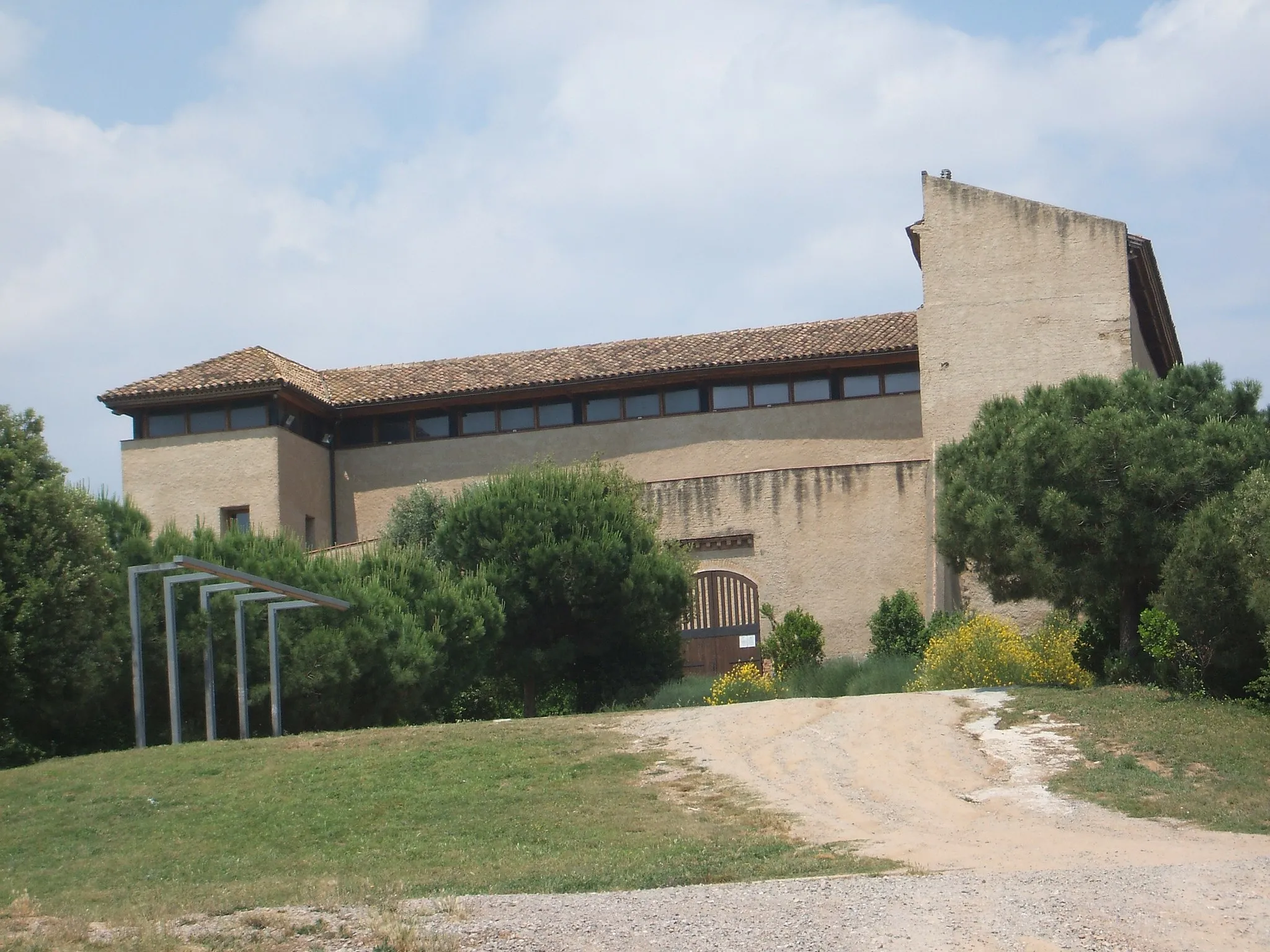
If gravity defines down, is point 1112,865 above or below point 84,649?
below

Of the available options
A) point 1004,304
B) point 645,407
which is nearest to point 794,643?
point 645,407

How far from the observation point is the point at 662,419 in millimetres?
36719

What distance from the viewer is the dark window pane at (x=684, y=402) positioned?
3672 centimetres

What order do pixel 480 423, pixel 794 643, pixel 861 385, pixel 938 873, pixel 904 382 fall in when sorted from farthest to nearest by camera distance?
pixel 480 423 → pixel 861 385 → pixel 904 382 → pixel 794 643 → pixel 938 873

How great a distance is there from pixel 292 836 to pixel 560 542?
13108 mm

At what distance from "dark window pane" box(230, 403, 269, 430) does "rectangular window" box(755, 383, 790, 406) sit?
11498mm

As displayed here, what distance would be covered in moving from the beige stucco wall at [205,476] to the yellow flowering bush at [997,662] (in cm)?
A: 1695

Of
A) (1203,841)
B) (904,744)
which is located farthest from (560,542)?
(1203,841)

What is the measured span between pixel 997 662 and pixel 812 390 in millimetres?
12882

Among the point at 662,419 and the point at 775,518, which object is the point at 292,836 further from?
the point at 662,419

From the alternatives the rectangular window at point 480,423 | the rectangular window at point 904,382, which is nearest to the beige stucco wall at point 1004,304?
the rectangular window at point 904,382

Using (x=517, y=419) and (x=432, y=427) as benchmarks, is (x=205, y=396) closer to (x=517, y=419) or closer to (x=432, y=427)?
(x=432, y=427)

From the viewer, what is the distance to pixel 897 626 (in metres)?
31.0

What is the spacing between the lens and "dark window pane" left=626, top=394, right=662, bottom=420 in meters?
36.9
